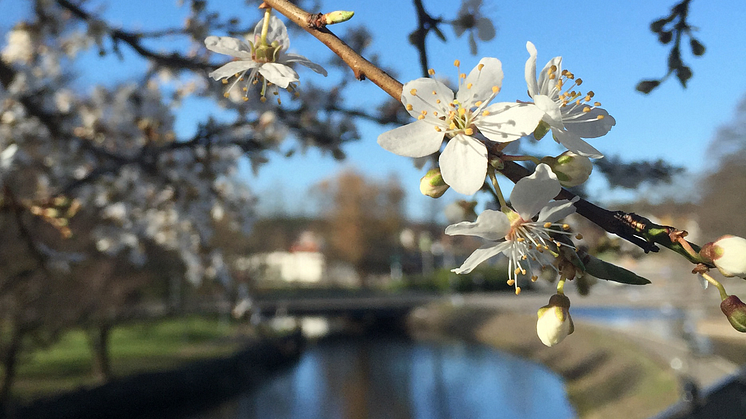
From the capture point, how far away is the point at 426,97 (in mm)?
565

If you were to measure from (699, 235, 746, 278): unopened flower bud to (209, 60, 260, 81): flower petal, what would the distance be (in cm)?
54

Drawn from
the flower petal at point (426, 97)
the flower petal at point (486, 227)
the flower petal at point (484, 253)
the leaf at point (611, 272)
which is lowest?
the leaf at point (611, 272)

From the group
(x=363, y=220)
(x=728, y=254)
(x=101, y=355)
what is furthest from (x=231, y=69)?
(x=363, y=220)

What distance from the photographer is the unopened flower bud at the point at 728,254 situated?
45 cm

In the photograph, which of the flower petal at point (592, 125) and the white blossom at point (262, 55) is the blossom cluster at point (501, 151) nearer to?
the flower petal at point (592, 125)

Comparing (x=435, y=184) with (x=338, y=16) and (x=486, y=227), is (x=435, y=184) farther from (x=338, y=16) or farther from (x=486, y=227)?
(x=338, y=16)

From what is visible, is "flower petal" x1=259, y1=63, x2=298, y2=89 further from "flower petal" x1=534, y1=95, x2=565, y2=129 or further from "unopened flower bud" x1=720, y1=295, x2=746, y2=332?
"unopened flower bud" x1=720, y1=295, x2=746, y2=332

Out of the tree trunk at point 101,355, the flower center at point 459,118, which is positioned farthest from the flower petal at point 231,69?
the tree trunk at point 101,355

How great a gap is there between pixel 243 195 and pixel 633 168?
1.77 meters

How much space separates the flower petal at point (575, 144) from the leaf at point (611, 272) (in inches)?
4.2

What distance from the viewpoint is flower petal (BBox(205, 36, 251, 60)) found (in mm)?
675

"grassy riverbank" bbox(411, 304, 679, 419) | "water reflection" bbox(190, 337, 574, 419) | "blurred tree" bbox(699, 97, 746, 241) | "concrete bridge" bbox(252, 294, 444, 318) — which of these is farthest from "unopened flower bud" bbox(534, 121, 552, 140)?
"concrete bridge" bbox(252, 294, 444, 318)

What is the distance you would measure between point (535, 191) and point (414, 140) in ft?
0.43

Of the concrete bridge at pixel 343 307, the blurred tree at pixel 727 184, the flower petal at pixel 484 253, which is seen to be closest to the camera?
the flower petal at pixel 484 253
